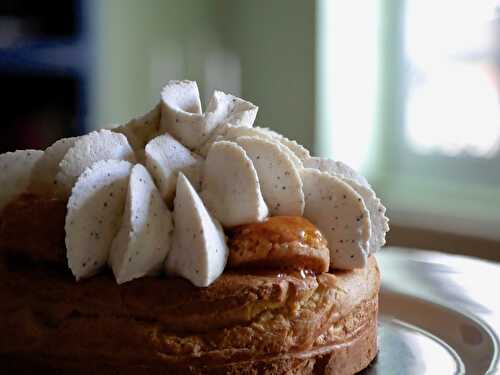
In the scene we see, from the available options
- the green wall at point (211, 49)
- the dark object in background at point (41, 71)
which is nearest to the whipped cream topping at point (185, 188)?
the dark object in background at point (41, 71)

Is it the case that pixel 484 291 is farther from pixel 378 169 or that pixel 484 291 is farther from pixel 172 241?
pixel 378 169

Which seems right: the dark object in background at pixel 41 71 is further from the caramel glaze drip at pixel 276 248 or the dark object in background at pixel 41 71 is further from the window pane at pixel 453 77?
the caramel glaze drip at pixel 276 248

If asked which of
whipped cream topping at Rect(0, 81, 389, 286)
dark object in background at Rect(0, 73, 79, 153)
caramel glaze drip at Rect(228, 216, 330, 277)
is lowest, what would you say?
dark object in background at Rect(0, 73, 79, 153)

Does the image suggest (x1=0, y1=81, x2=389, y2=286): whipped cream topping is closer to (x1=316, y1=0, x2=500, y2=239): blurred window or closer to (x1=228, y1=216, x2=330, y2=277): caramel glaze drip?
(x1=228, y1=216, x2=330, y2=277): caramel glaze drip

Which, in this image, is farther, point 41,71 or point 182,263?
point 41,71

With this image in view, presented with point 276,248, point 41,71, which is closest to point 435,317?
point 276,248

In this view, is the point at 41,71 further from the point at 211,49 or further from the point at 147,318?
the point at 147,318

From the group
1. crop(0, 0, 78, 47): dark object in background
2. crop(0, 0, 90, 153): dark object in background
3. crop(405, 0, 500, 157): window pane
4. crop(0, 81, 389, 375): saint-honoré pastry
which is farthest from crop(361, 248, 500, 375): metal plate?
crop(0, 0, 78, 47): dark object in background

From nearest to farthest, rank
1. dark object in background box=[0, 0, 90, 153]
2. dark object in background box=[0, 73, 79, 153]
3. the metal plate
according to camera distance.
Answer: the metal plate < dark object in background box=[0, 0, 90, 153] < dark object in background box=[0, 73, 79, 153]
